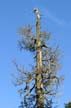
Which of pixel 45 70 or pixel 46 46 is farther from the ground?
pixel 46 46

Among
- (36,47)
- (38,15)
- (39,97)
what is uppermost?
(38,15)

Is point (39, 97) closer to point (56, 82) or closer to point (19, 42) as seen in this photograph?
point (56, 82)

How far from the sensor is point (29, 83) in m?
20.9

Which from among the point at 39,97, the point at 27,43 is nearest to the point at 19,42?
the point at 27,43

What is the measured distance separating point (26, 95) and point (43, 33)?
3707 mm

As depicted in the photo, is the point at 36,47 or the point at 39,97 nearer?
the point at 39,97

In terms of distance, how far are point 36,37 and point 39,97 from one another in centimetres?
354

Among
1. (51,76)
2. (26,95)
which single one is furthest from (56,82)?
(26,95)

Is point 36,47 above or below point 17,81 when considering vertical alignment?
above

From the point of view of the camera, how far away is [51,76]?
21.1 m

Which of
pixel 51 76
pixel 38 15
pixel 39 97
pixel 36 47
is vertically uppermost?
pixel 38 15

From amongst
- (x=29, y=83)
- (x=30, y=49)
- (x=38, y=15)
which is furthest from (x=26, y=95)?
(x=38, y=15)

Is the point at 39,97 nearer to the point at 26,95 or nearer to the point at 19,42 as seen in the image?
the point at 26,95

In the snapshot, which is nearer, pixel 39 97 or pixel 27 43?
pixel 39 97
